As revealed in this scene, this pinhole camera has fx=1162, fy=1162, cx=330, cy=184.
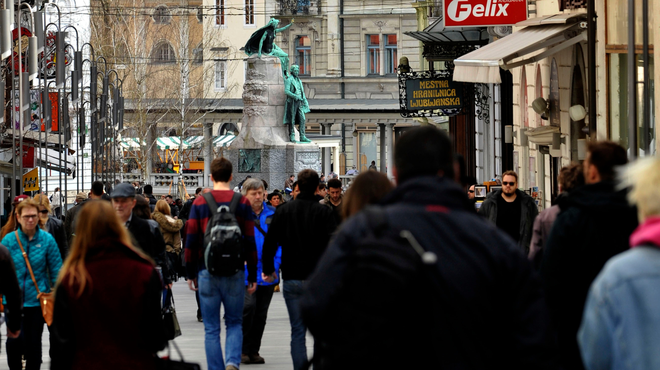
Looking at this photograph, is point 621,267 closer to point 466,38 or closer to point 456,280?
point 456,280

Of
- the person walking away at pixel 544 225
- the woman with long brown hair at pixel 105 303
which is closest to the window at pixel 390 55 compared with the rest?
the person walking away at pixel 544 225

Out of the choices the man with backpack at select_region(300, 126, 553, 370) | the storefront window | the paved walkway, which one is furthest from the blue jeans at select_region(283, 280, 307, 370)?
the storefront window

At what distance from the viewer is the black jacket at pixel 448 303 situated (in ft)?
11.3

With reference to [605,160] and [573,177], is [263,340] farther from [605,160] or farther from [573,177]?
[605,160]

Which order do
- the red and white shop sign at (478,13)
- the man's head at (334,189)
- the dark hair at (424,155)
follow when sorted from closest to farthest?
the dark hair at (424,155) < the man's head at (334,189) < the red and white shop sign at (478,13)

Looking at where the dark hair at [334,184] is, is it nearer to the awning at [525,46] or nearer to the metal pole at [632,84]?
the metal pole at [632,84]

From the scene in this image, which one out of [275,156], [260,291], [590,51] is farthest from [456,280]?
[275,156]

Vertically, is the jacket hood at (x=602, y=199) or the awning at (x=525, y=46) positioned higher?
the awning at (x=525, y=46)

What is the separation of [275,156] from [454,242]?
31031mm

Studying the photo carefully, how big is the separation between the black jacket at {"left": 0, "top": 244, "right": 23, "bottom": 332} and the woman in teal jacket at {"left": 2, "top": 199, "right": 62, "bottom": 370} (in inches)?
57.1

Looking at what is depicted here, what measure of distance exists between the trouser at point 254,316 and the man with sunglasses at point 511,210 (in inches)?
105

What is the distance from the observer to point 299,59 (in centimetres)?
7288

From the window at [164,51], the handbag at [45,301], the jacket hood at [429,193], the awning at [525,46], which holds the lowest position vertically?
the handbag at [45,301]

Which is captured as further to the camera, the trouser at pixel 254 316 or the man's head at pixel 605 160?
the trouser at pixel 254 316
